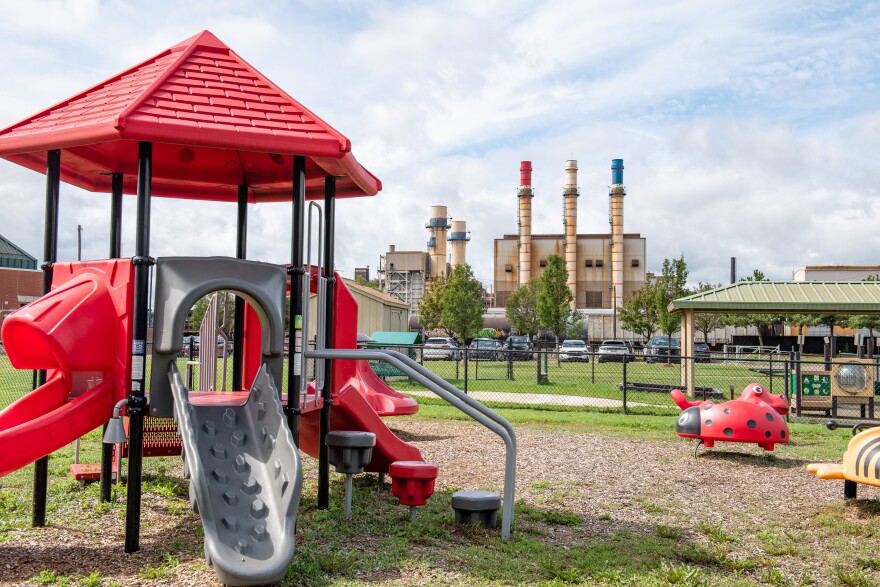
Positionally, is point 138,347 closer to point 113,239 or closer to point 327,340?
point 327,340

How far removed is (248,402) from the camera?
6809 mm

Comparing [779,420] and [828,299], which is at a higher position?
[828,299]

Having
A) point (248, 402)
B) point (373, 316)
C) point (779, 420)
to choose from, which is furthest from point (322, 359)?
point (373, 316)

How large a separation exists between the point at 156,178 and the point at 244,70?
7.92 feet

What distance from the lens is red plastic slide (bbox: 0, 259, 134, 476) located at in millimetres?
6191

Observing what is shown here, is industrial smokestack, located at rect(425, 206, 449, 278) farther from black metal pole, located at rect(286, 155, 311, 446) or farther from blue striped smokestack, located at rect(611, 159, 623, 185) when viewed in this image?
black metal pole, located at rect(286, 155, 311, 446)

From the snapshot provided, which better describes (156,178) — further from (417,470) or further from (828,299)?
(828,299)

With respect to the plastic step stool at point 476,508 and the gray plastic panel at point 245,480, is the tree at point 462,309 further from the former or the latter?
the gray plastic panel at point 245,480

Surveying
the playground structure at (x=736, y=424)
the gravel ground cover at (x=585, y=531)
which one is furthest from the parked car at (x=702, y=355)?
the gravel ground cover at (x=585, y=531)

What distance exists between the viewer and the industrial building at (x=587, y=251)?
71.1 meters

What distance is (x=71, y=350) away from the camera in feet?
21.0

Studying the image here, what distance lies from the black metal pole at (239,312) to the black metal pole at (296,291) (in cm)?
212

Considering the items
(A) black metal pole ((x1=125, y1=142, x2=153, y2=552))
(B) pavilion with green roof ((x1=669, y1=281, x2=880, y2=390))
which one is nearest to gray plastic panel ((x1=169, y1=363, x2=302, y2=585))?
(A) black metal pole ((x1=125, y1=142, x2=153, y2=552))

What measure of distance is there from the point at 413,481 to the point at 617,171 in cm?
6772
